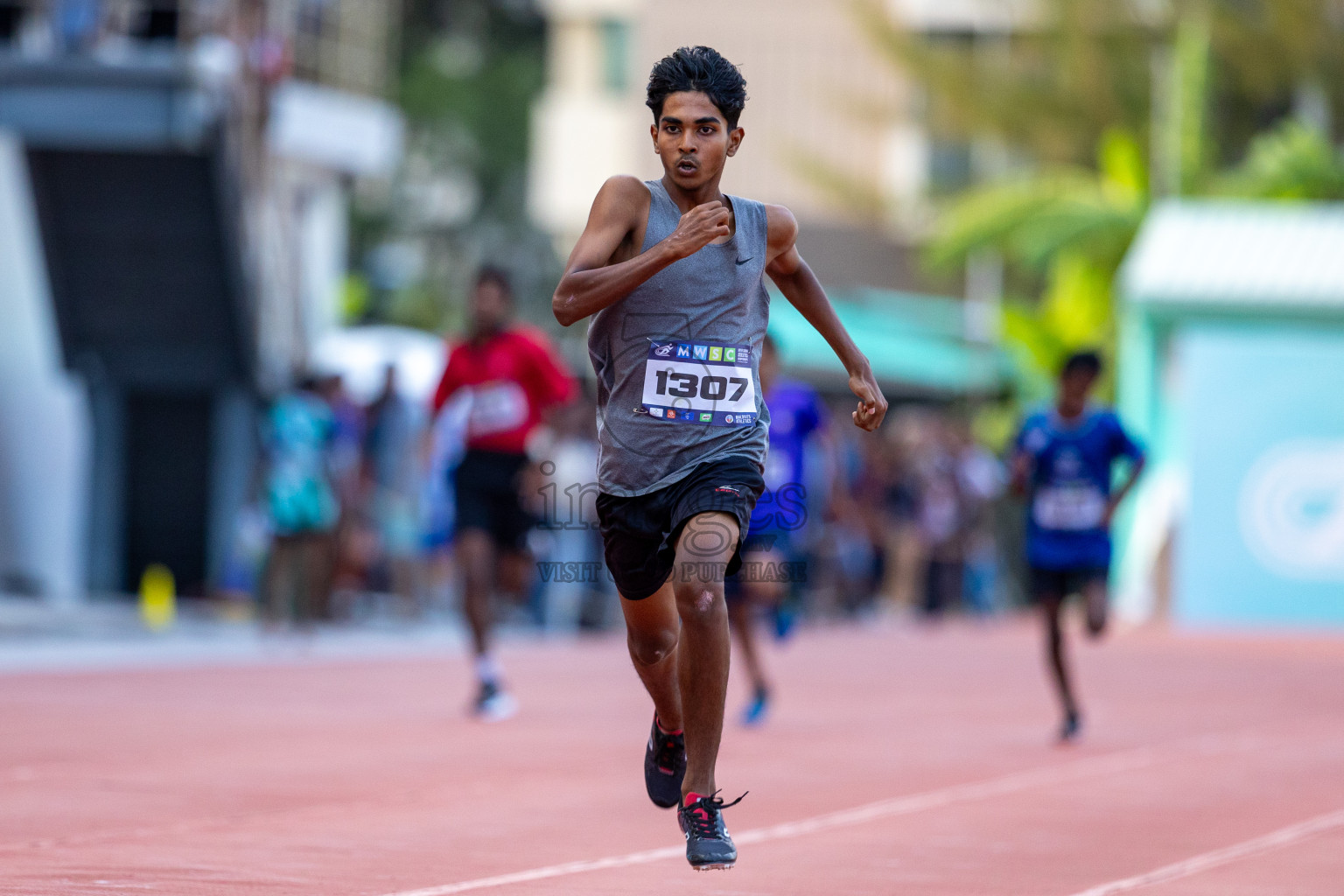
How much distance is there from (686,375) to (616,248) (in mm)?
384

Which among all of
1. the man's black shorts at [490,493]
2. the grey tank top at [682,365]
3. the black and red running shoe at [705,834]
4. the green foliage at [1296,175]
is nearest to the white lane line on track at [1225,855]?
the black and red running shoe at [705,834]

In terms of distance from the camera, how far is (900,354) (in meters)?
29.3

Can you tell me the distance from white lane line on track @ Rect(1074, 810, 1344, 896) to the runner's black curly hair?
2334 mm

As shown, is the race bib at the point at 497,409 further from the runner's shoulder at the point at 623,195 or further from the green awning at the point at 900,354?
the green awning at the point at 900,354

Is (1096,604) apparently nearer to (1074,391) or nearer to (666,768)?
(1074,391)

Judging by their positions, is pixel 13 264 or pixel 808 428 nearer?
pixel 808 428

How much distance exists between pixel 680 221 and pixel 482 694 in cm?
577

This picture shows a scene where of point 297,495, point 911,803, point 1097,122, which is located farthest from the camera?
point 1097,122

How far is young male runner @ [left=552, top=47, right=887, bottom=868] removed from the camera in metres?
5.62

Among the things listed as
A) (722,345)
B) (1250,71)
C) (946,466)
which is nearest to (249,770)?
(722,345)

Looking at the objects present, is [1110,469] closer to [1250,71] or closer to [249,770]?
[249,770]

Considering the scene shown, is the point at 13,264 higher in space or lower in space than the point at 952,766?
higher

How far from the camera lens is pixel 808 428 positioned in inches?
466

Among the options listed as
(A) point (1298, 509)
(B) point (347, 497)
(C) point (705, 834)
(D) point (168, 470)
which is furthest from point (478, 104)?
(C) point (705, 834)
